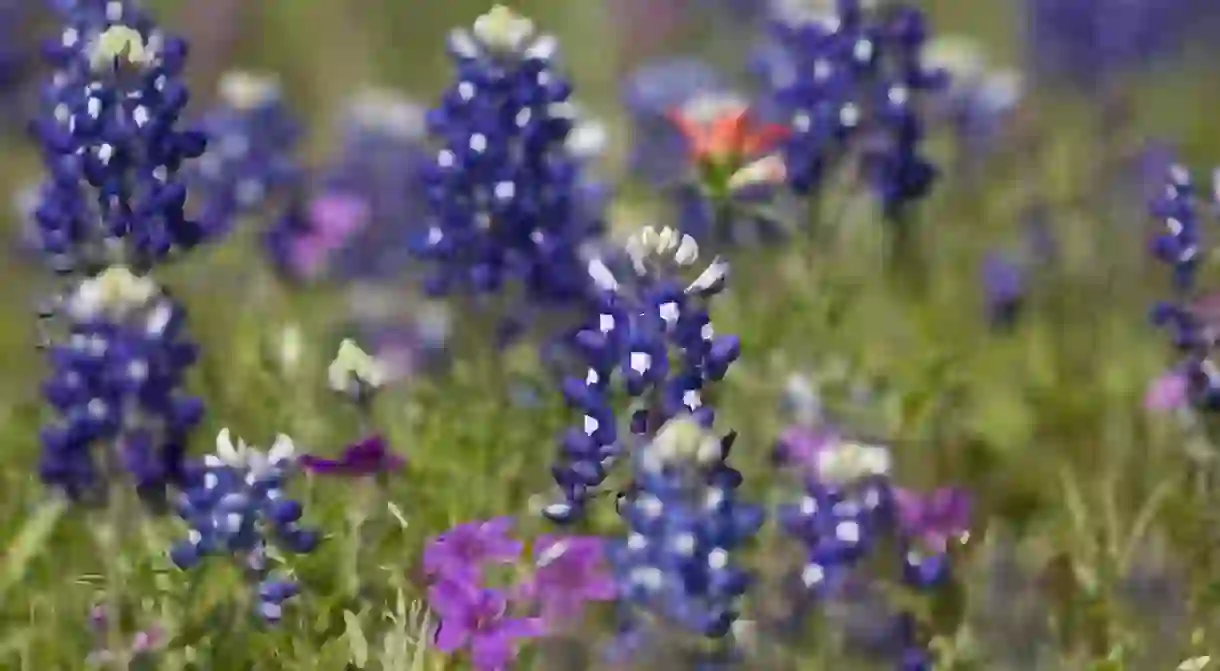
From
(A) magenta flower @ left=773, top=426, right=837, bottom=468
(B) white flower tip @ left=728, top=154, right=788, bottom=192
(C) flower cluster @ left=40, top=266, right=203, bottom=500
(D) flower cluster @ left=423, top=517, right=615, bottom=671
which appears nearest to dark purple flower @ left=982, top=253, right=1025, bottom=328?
(B) white flower tip @ left=728, top=154, right=788, bottom=192

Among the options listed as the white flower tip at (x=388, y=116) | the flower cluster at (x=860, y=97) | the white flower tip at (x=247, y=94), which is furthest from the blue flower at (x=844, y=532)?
the white flower tip at (x=388, y=116)

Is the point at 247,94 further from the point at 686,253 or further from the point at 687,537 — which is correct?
the point at 687,537

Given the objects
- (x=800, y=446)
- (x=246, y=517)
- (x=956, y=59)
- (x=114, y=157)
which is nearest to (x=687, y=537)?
(x=246, y=517)

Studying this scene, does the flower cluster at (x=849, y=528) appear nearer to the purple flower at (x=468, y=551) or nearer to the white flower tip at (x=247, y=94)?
the purple flower at (x=468, y=551)

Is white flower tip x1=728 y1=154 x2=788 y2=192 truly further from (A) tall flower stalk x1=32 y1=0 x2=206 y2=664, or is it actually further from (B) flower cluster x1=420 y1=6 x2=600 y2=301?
(A) tall flower stalk x1=32 y1=0 x2=206 y2=664

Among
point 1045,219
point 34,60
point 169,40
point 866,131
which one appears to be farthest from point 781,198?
point 34,60
